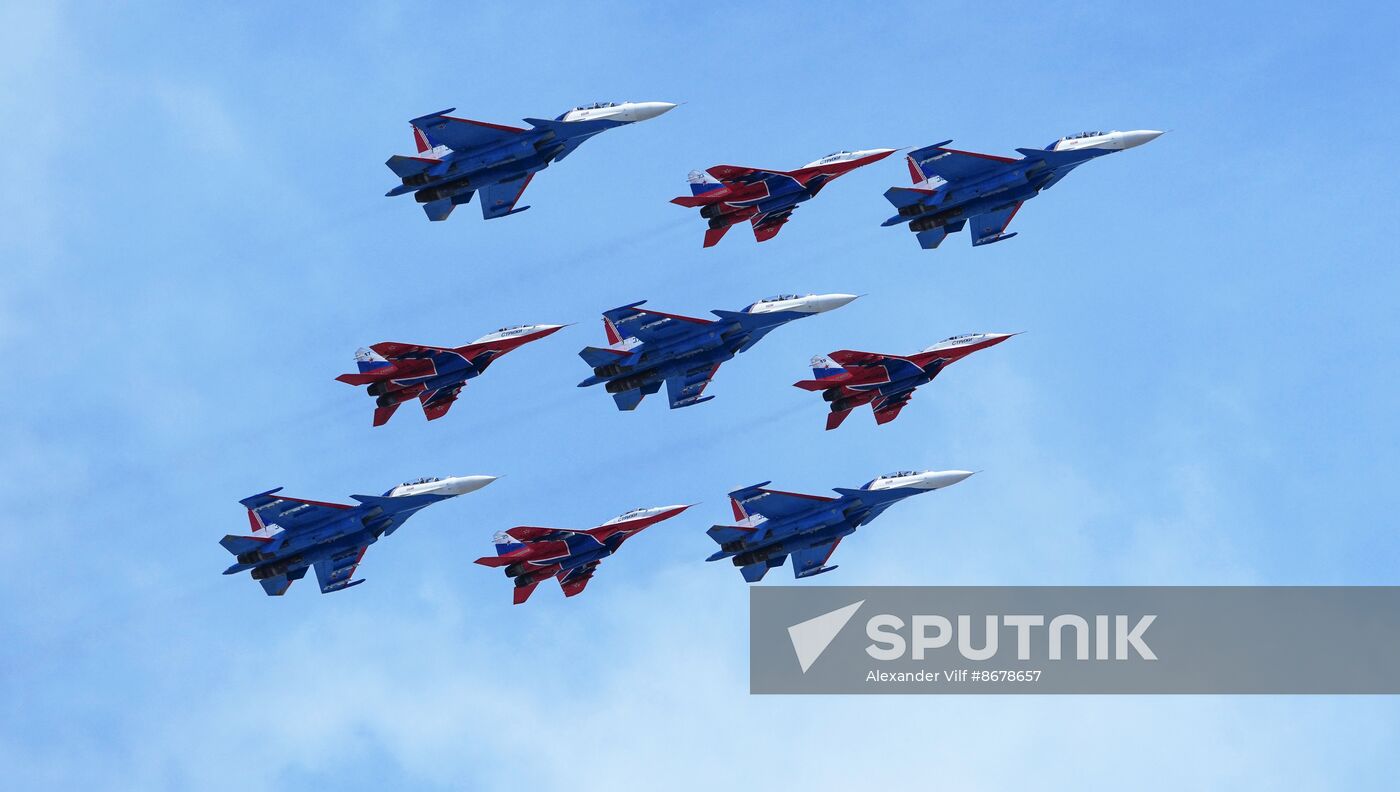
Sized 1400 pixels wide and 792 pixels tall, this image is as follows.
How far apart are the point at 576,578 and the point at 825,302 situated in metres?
18.9

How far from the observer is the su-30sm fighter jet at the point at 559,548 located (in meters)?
154

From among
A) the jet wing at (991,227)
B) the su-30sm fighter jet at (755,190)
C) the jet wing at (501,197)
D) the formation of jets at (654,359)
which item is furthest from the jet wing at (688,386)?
the jet wing at (991,227)

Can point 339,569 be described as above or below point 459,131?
below

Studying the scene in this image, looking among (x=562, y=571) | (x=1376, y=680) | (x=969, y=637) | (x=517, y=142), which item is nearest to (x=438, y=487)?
(x=562, y=571)

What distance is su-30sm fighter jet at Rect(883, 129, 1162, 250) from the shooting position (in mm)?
155625

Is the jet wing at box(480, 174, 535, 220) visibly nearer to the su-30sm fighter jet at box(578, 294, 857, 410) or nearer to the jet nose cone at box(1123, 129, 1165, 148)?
the su-30sm fighter jet at box(578, 294, 857, 410)

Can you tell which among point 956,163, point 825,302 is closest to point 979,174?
point 956,163

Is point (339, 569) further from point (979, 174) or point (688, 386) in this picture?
point (979, 174)

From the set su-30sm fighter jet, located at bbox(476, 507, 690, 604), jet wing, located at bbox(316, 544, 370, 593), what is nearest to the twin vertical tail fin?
su-30sm fighter jet, located at bbox(476, 507, 690, 604)

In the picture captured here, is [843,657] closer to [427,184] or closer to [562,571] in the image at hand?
[562,571]

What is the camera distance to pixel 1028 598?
149250 millimetres

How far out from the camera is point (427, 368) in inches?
6097

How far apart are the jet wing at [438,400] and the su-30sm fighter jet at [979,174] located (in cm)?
2380

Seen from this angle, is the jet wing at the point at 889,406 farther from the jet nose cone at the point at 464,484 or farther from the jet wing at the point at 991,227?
the jet nose cone at the point at 464,484
